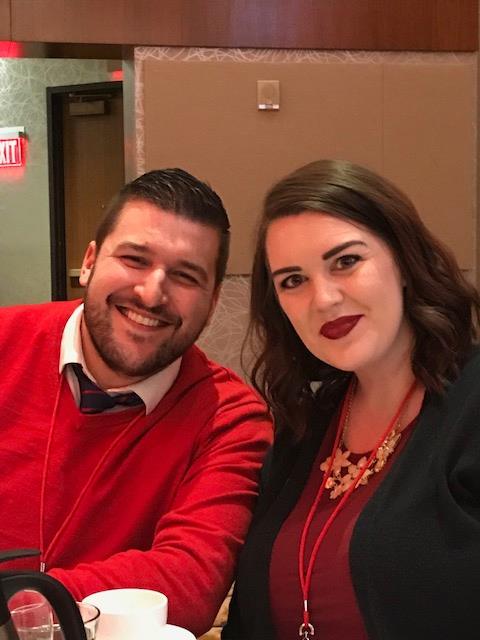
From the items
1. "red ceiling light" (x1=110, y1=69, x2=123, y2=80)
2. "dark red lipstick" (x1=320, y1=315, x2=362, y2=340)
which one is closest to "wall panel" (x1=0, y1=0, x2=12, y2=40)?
"red ceiling light" (x1=110, y1=69, x2=123, y2=80)

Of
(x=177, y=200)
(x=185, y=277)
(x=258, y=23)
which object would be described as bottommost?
(x=185, y=277)

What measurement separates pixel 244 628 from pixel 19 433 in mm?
591

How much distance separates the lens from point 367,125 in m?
3.97

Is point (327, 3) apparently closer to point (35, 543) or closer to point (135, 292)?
point (135, 292)

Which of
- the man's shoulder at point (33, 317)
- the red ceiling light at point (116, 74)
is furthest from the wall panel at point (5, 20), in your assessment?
the man's shoulder at point (33, 317)

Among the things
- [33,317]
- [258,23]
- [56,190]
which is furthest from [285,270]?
[56,190]

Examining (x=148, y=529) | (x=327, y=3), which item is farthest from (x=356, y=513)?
(x=327, y=3)

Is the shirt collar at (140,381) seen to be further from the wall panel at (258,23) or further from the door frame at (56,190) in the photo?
the door frame at (56,190)

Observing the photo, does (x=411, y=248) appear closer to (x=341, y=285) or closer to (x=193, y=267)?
(x=341, y=285)

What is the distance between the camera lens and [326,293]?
1.54 metres

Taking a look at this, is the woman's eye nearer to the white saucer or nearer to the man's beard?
the man's beard

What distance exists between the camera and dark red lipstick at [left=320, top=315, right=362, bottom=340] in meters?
1.55

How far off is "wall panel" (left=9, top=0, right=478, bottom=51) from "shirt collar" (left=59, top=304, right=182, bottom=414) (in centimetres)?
214

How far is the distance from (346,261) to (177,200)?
46 centimetres
